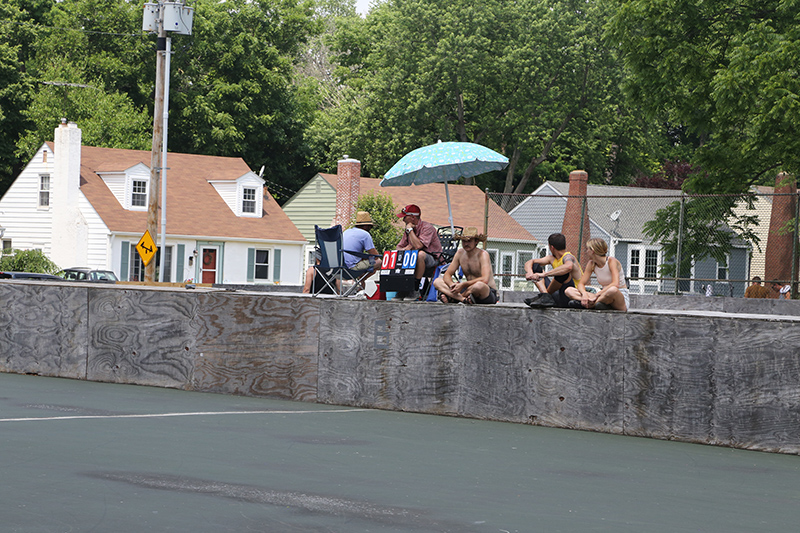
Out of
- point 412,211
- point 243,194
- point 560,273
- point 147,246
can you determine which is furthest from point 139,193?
point 560,273

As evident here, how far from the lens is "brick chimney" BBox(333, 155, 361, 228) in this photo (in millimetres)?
48812

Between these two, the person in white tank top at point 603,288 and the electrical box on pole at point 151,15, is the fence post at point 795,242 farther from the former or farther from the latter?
the electrical box on pole at point 151,15

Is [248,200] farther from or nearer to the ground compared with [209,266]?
farther from the ground

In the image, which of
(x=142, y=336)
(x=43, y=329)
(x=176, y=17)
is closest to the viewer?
(x=142, y=336)

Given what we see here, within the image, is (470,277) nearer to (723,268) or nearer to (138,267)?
(723,268)

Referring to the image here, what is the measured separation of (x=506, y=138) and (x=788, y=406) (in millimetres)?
56172

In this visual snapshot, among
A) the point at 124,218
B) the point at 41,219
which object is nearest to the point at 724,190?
the point at 124,218

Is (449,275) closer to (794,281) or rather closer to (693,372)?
(693,372)

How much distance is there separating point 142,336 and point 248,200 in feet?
123

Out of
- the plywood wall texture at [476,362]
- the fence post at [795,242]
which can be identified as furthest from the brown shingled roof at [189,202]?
the plywood wall texture at [476,362]

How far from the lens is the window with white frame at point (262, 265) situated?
48134mm

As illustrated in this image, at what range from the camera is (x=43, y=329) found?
12961 mm

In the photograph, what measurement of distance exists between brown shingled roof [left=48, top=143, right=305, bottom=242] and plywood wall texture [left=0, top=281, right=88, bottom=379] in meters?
30.3

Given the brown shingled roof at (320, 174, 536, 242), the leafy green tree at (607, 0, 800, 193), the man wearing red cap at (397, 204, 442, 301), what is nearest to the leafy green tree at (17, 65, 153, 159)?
the brown shingled roof at (320, 174, 536, 242)
